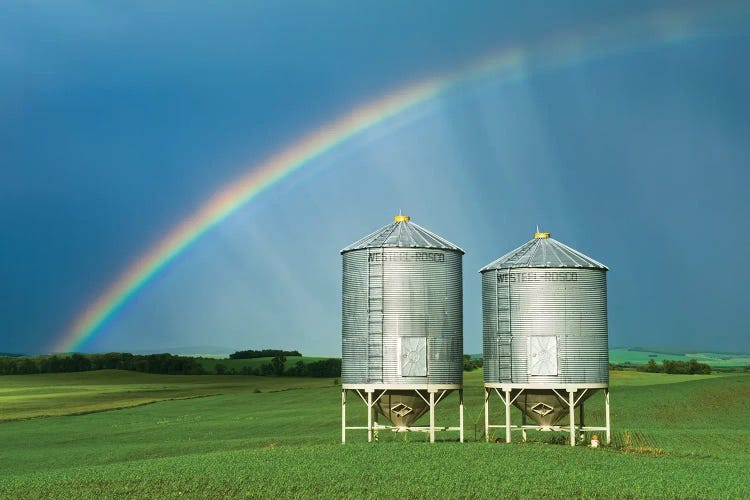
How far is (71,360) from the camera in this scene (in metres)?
153

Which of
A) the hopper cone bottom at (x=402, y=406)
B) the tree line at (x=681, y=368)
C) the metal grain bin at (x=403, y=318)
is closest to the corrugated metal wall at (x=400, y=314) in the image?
the metal grain bin at (x=403, y=318)

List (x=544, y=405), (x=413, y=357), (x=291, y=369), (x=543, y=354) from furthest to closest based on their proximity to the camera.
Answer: (x=291, y=369) < (x=544, y=405) < (x=543, y=354) < (x=413, y=357)

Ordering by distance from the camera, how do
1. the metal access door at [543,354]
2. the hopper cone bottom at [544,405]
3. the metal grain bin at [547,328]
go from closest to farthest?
the metal access door at [543,354] → the metal grain bin at [547,328] → the hopper cone bottom at [544,405]

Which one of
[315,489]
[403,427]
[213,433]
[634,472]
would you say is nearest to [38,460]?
[213,433]

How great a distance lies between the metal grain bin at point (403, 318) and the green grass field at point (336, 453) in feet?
9.30

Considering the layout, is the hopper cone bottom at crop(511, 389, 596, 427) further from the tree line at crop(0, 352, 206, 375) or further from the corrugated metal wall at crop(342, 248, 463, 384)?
the tree line at crop(0, 352, 206, 375)

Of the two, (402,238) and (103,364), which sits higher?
(402,238)

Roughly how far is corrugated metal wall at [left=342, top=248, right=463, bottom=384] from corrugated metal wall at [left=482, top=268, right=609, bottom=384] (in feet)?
8.76

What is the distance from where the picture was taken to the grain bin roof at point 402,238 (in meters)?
42.3

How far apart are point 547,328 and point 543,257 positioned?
3.50 metres

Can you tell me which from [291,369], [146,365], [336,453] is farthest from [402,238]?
[146,365]

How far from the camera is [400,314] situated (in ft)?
136

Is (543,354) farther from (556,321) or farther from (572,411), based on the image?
(572,411)

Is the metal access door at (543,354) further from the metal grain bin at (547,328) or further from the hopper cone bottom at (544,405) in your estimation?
the hopper cone bottom at (544,405)
